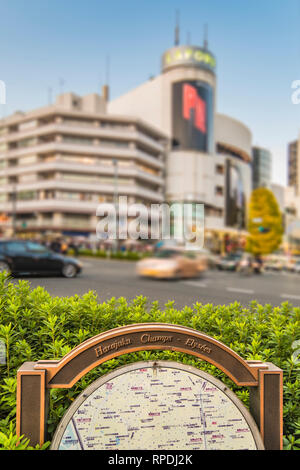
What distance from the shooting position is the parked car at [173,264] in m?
3.21

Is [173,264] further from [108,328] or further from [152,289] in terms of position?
[108,328]

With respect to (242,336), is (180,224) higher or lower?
higher

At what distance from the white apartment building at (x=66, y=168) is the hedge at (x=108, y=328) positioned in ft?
145

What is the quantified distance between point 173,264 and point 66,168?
47.4 m

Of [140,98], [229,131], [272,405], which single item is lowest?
[272,405]

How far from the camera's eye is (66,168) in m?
48.2

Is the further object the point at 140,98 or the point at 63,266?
the point at 140,98

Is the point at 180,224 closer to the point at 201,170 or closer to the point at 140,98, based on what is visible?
the point at 201,170

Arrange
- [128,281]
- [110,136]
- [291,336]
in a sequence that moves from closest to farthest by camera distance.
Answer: [291,336] < [128,281] < [110,136]

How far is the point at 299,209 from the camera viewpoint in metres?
107

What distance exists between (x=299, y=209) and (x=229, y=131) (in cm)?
4984

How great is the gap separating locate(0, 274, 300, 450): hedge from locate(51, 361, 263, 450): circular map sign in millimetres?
301
